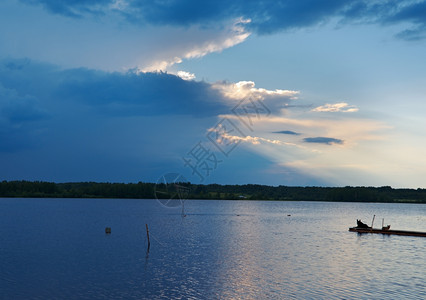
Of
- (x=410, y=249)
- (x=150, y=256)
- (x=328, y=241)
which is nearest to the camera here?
(x=150, y=256)

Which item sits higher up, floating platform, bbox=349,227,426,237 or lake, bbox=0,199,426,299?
floating platform, bbox=349,227,426,237

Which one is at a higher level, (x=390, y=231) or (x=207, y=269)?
(x=390, y=231)

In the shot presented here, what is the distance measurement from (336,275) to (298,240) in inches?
1451

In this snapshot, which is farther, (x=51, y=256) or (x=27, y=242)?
(x=27, y=242)

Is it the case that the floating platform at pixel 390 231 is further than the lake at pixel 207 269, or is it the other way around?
the floating platform at pixel 390 231

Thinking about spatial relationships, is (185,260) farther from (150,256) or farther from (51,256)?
(51,256)

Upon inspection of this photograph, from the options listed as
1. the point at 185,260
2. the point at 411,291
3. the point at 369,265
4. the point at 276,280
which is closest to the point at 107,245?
the point at 185,260

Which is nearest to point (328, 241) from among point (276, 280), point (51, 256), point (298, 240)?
point (298, 240)

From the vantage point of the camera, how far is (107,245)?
227 ft

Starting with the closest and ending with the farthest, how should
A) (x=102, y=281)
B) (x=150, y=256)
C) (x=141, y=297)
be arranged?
(x=141, y=297) → (x=102, y=281) → (x=150, y=256)

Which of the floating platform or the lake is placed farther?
the floating platform

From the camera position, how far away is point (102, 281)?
40219mm

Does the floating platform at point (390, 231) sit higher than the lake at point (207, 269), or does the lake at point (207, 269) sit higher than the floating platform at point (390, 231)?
the floating platform at point (390, 231)

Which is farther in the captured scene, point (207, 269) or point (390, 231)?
point (390, 231)
